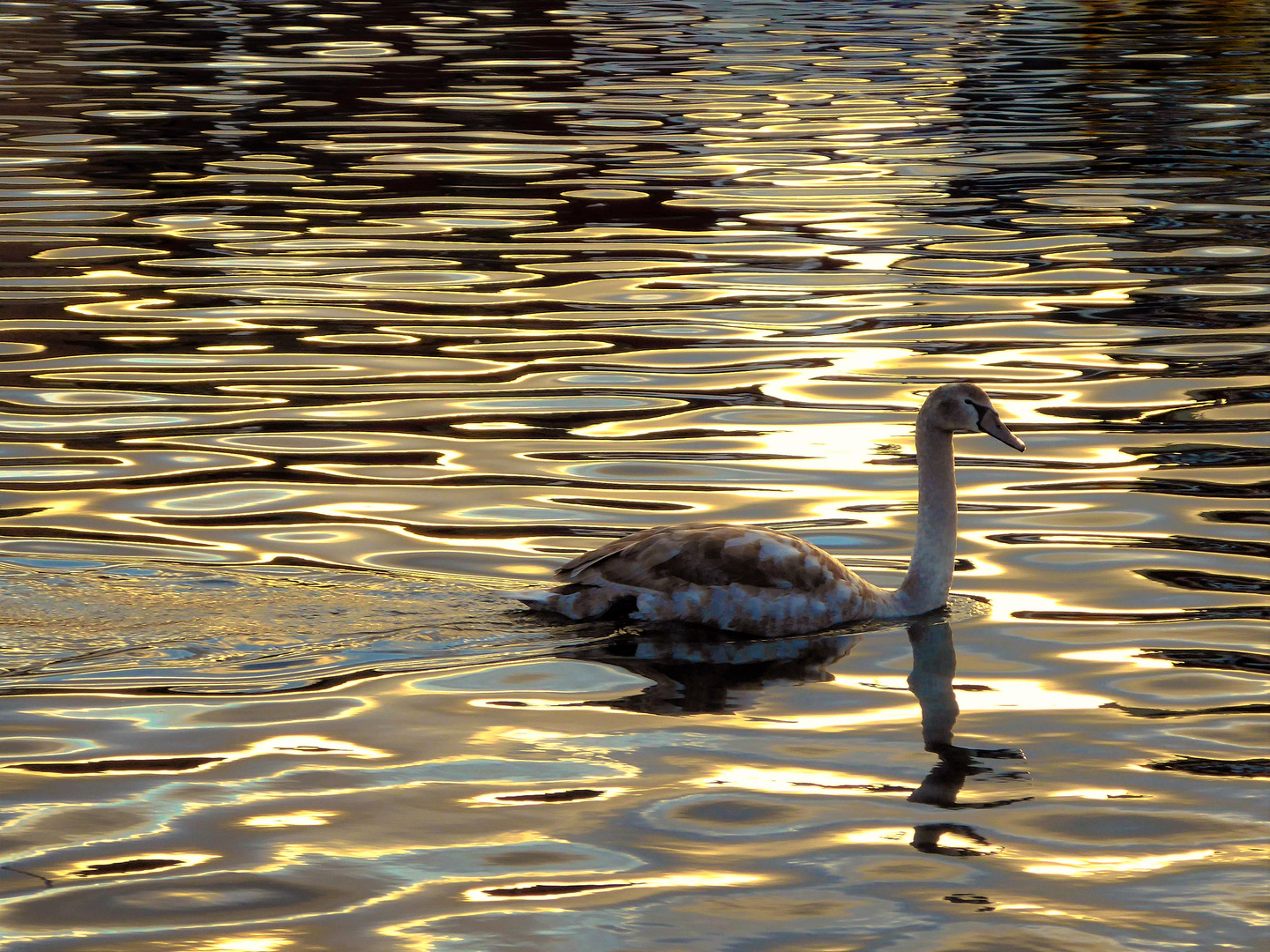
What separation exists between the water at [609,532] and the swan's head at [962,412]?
90cm

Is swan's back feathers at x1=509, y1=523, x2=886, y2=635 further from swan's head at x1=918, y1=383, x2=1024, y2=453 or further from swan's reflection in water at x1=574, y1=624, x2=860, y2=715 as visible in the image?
swan's head at x1=918, y1=383, x2=1024, y2=453

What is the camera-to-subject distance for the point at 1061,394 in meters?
14.7

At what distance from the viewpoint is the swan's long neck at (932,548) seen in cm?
1011

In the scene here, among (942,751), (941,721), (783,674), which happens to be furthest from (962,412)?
(942,751)

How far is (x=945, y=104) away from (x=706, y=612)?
23427mm

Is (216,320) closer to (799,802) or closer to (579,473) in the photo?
(579,473)

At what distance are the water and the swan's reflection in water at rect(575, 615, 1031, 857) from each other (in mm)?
31

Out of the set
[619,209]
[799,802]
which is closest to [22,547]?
[799,802]

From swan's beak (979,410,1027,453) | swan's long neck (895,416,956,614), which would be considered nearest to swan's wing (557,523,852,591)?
swan's long neck (895,416,956,614)

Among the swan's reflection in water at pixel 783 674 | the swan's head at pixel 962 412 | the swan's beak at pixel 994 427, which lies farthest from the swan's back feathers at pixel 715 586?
the swan's beak at pixel 994 427

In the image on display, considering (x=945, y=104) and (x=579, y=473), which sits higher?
(x=945, y=104)

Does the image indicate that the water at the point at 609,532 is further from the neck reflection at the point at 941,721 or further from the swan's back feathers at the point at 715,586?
the swan's back feathers at the point at 715,586

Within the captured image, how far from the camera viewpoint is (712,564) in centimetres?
975

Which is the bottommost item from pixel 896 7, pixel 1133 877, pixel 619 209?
pixel 1133 877
